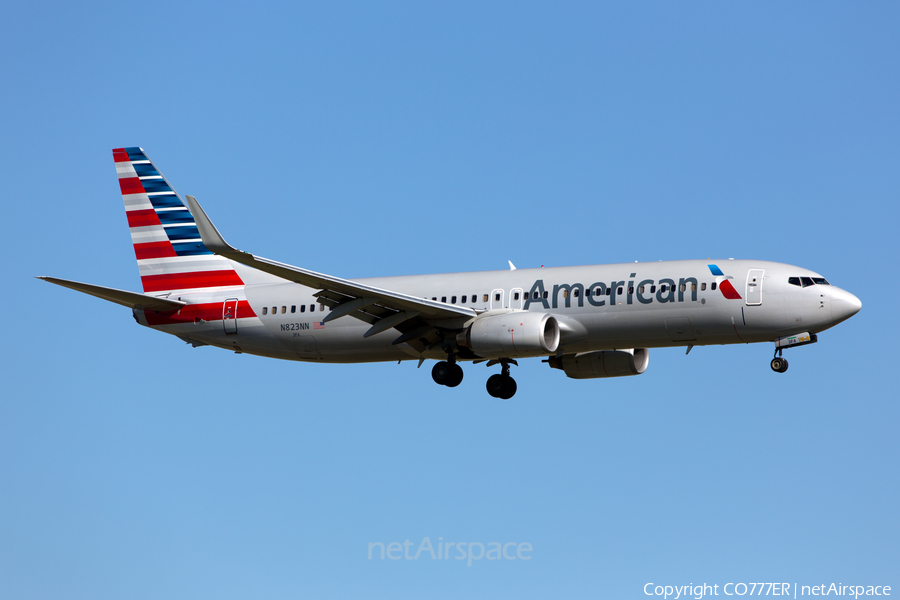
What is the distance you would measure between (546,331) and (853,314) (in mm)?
10137

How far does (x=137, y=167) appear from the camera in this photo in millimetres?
46562

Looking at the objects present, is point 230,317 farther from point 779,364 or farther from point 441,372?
point 779,364

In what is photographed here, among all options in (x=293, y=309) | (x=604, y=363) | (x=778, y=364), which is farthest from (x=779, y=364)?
(x=293, y=309)

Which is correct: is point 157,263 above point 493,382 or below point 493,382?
above

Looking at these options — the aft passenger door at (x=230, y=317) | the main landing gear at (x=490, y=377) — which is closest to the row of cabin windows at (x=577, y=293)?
the main landing gear at (x=490, y=377)

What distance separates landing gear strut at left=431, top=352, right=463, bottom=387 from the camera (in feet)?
129

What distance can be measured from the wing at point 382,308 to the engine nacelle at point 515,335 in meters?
1.17

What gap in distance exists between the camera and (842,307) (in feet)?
115

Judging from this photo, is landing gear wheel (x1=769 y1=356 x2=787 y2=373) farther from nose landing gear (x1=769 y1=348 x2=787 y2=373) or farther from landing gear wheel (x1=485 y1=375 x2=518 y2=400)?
landing gear wheel (x1=485 y1=375 x2=518 y2=400)

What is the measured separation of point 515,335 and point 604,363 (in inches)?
270

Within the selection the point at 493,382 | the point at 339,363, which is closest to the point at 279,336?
the point at 339,363

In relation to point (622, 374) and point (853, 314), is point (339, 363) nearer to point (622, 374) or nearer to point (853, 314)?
point (622, 374)

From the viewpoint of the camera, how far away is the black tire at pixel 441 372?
3947 centimetres

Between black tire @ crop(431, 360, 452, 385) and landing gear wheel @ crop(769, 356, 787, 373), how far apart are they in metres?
11.4
